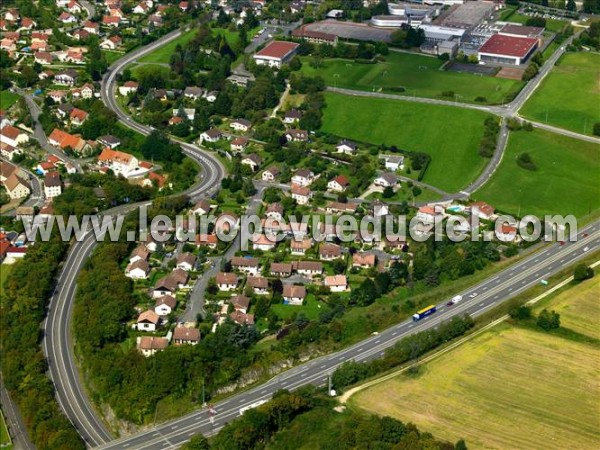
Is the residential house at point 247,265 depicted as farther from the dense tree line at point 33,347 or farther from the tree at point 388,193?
the tree at point 388,193

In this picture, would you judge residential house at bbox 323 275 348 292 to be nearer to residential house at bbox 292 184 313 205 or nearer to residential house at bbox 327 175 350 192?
residential house at bbox 292 184 313 205

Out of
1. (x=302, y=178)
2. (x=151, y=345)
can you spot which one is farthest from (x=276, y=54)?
(x=151, y=345)

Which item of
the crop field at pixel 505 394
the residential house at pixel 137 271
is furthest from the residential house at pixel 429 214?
the residential house at pixel 137 271

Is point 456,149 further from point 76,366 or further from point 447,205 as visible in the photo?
point 76,366

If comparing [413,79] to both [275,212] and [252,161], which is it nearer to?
[252,161]

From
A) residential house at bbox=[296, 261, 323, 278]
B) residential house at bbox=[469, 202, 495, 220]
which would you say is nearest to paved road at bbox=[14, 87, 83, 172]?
residential house at bbox=[296, 261, 323, 278]

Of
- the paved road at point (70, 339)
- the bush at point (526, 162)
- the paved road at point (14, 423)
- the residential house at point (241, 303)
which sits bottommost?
the paved road at point (14, 423)
